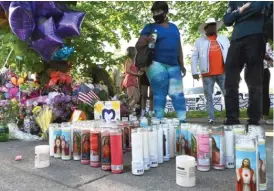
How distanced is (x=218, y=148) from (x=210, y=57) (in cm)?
239

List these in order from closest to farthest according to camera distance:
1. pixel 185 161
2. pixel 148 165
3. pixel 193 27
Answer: pixel 185 161 < pixel 148 165 < pixel 193 27

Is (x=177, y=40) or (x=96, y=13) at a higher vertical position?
(x=96, y=13)

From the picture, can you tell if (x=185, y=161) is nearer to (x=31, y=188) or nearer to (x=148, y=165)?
(x=148, y=165)

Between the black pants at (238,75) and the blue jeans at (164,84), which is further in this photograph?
the blue jeans at (164,84)

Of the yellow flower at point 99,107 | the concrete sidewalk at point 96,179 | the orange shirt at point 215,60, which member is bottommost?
the concrete sidewalk at point 96,179

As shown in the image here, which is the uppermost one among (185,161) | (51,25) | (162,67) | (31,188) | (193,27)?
(193,27)

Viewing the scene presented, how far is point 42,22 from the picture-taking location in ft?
Answer: 11.8

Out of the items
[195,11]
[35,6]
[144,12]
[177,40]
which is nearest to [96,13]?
[35,6]

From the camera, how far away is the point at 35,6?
3576 millimetres

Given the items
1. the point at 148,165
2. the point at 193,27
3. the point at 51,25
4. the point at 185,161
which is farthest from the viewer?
the point at 193,27

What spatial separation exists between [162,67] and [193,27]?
3738 millimetres

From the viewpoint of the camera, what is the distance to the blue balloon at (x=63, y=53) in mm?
4117

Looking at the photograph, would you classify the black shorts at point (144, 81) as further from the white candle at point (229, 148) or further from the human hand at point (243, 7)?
the white candle at point (229, 148)

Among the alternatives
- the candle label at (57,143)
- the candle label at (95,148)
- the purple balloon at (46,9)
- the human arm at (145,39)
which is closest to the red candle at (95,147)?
the candle label at (95,148)
